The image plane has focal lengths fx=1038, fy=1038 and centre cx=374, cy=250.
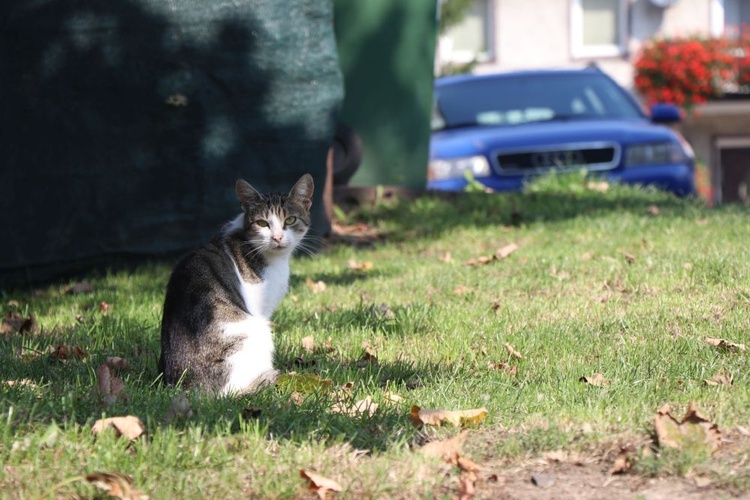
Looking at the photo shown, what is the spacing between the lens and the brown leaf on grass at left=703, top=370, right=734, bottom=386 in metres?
3.68

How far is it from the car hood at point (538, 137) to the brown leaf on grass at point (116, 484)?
273 inches

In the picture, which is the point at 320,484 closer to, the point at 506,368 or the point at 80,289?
the point at 506,368

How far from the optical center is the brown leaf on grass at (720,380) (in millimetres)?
3682

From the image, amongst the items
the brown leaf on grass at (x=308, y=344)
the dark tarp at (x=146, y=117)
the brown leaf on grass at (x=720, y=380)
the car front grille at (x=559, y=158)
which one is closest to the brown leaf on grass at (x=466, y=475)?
the brown leaf on grass at (x=720, y=380)

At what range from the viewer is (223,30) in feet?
21.7

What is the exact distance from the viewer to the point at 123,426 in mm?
3178

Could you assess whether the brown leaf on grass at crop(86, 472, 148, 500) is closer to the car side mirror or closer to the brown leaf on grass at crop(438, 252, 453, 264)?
the brown leaf on grass at crop(438, 252, 453, 264)

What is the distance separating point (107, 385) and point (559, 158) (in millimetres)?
6548

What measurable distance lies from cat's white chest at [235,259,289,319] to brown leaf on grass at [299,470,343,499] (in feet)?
3.91

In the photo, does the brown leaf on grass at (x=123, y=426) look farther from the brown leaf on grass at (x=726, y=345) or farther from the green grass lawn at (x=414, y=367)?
the brown leaf on grass at (x=726, y=345)

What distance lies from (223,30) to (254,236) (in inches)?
111

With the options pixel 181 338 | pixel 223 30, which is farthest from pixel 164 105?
pixel 181 338

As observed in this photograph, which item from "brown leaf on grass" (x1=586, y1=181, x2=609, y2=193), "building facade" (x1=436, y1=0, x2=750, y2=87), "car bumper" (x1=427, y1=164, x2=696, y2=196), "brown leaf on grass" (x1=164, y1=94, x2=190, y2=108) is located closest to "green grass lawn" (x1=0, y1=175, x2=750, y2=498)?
"brown leaf on grass" (x1=164, y1=94, x2=190, y2=108)

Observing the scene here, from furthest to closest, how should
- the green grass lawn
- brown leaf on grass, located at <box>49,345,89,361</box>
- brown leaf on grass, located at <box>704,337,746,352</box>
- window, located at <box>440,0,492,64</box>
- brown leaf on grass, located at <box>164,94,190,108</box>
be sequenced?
window, located at <box>440,0,492,64</box> < brown leaf on grass, located at <box>164,94,190,108</box> < brown leaf on grass, located at <box>49,345,89,361</box> < brown leaf on grass, located at <box>704,337,746,352</box> < the green grass lawn
